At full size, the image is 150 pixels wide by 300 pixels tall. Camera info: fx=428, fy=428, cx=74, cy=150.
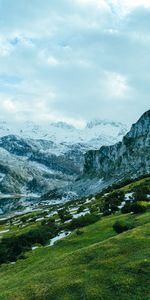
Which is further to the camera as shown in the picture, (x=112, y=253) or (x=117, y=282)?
(x=112, y=253)

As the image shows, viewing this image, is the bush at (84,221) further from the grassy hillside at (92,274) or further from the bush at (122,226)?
the grassy hillside at (92,274)

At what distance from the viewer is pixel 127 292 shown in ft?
66.9

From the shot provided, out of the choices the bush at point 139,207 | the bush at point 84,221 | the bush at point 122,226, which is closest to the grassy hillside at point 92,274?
the bush at point 122,226

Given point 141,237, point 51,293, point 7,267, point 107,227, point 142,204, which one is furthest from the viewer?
point 142,204

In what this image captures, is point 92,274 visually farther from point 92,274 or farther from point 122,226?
point 122,226

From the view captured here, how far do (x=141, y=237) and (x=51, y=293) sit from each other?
8.26m

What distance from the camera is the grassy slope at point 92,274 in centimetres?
2103

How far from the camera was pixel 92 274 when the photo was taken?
23.2 meters

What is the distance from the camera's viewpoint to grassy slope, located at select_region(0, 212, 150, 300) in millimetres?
21031

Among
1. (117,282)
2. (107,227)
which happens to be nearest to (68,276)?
(117,282)

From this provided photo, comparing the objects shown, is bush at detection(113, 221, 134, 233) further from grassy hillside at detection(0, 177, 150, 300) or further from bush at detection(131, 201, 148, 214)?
bush at detection(131, 201, 148, 214)

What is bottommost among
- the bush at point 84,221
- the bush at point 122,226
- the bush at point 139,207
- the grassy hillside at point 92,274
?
the grassy hillside at point 92,274

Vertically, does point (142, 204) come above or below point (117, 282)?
above

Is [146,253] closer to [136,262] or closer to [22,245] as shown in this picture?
[136,262]
